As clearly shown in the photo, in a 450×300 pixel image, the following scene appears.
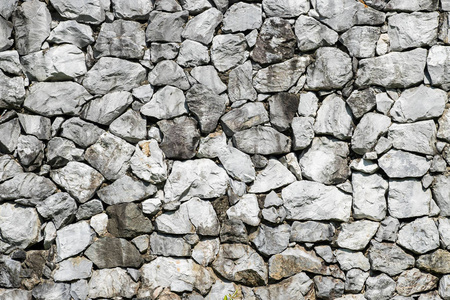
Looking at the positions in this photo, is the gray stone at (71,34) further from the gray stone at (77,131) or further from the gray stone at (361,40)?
the gray stone at (361,40)

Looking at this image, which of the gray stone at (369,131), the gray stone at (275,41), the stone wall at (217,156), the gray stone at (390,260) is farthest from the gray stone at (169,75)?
the gray stone at (390,260)

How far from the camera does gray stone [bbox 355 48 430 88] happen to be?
3275 millimetres

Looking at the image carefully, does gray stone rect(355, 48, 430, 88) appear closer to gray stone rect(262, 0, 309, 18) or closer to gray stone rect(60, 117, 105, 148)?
gray stone rect(262, 0, 309, 18)

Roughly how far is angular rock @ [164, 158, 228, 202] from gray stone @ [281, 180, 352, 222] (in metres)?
0.48

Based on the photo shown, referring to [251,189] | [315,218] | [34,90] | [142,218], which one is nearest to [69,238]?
[142,218]

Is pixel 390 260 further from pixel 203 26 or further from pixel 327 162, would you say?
pixel 203 26

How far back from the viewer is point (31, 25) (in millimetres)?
3363

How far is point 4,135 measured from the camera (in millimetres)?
3373

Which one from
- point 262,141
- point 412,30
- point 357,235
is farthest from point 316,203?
point 412,30

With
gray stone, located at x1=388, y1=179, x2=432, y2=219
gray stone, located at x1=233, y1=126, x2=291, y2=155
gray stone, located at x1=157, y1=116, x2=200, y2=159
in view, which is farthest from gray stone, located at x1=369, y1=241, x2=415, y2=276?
gray stone, located at x1=157, y1=116, x2=200, y2=159

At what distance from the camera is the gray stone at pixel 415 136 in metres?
3.27

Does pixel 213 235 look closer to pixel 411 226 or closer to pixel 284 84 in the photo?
pixel 284 84

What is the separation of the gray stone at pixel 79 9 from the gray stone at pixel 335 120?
1735mm

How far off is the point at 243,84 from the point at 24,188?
1.70 m
